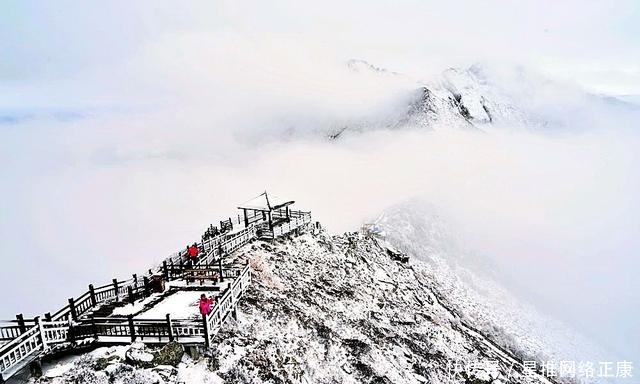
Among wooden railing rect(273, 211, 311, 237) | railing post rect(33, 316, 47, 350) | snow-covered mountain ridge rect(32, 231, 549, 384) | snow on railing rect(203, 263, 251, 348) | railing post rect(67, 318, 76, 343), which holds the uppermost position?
railing post rect(33, 316, 47, 350)

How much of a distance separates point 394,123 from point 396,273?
132 meters

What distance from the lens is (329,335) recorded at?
24.7 m

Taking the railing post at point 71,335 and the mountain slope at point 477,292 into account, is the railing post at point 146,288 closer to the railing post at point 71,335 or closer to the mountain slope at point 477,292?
the railing post at point 71,335

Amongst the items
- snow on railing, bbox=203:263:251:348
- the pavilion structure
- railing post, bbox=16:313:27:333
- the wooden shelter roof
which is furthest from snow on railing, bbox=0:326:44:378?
the wooden shelter roof

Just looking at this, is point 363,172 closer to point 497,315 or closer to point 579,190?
point 579,190

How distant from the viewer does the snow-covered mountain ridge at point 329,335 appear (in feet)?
59.3

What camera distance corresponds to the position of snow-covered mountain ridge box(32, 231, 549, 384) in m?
18.1

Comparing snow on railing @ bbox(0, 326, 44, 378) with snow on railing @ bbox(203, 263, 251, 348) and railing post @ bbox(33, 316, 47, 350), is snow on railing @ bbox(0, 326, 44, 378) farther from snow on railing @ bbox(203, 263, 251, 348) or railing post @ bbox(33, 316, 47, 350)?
snow on railing @ bbox(203, 263, 251, 348)

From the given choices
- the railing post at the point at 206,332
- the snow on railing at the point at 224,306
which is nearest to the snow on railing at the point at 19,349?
the railing post at the point at 206,332

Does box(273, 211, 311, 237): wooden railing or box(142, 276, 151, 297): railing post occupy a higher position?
box(142, 276, 151, 297): railing post

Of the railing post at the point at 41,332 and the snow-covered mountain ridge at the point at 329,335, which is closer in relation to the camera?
the railing post at the point at 41,332

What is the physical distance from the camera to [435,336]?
30.1 meters

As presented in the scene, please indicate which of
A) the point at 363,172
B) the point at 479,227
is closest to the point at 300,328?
the point at 479,227

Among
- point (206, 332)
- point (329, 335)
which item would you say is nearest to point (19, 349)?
point (206, 332)
